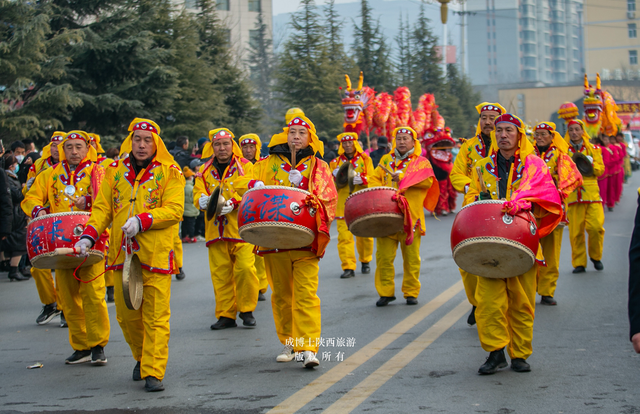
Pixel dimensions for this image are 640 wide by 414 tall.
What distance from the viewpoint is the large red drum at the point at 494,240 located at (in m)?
5.49

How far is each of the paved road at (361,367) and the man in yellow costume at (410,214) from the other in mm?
259

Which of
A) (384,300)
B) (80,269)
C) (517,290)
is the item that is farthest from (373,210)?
(80,269)

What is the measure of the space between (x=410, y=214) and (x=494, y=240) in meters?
3.12

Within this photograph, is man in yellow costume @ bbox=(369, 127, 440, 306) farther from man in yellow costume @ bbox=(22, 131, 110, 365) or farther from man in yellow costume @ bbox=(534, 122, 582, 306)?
man in yellow costume @ bbox=(22, 131, 110, 365)

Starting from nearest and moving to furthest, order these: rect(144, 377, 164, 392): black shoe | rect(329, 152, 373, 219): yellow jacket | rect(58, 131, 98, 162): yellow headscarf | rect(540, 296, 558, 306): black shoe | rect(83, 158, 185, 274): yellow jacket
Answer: rect(144, 377, 164, 392): black shoe → rect(83, 158, 185, 274): yellow jacket → rect(58, 131, 98, 162): yellow headscarf → rect(540, 296, 558, 306): black shoe → rect(329, 152, 373, 219): yellow jacket

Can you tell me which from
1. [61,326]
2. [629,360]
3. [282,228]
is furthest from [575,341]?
[61,326]

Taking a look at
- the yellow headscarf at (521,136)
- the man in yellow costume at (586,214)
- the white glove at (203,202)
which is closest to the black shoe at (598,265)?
the man in yellow costume at (586,214)

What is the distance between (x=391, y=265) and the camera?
873 centimetres

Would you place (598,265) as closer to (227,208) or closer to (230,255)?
(230,255)

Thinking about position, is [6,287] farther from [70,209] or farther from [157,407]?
[157,407]

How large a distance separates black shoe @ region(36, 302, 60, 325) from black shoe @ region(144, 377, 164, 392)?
346 cm

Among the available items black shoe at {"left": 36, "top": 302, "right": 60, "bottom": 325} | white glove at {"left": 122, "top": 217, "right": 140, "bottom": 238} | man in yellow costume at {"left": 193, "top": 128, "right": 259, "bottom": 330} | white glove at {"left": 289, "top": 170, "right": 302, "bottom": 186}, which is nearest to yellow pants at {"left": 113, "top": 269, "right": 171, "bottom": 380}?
white glove at {"left": 122, "top": 217, "right": 140, "bottom": 238}

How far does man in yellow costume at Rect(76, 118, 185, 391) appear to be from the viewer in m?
5.69

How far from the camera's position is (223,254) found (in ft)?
26.5
